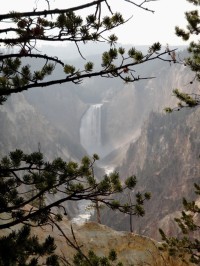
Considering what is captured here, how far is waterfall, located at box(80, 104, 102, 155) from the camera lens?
135125 mm

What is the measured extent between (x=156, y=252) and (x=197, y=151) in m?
81.2

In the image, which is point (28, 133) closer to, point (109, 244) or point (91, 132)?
point (91, 132)

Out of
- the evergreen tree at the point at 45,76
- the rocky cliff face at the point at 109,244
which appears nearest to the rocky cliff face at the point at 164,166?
the rocky cliff face at the point at 109,244

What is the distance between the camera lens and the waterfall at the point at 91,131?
135125 millimetres

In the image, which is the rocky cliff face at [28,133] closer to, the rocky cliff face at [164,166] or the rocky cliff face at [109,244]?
the rocky cliff face at [164,166]

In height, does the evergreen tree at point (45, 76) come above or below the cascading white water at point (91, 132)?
below

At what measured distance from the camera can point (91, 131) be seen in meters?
138

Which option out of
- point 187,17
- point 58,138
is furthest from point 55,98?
point 187,17

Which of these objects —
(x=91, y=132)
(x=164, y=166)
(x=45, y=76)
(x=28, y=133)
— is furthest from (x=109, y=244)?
(x=91, y=132)

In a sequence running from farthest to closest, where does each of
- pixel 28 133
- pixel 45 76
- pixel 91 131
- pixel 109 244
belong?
pixel 91 131 < pixel 28 133 < pixel 109 244 < pixel 45 76

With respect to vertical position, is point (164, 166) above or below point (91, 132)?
below

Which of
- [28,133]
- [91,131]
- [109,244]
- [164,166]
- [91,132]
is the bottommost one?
[109,244]

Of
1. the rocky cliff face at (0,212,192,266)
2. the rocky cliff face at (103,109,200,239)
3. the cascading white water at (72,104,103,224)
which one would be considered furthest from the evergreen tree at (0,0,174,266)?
the cascading white water at (72,104,103,224)

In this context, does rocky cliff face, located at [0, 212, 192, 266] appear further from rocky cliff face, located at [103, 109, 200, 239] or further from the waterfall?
the waterfall
